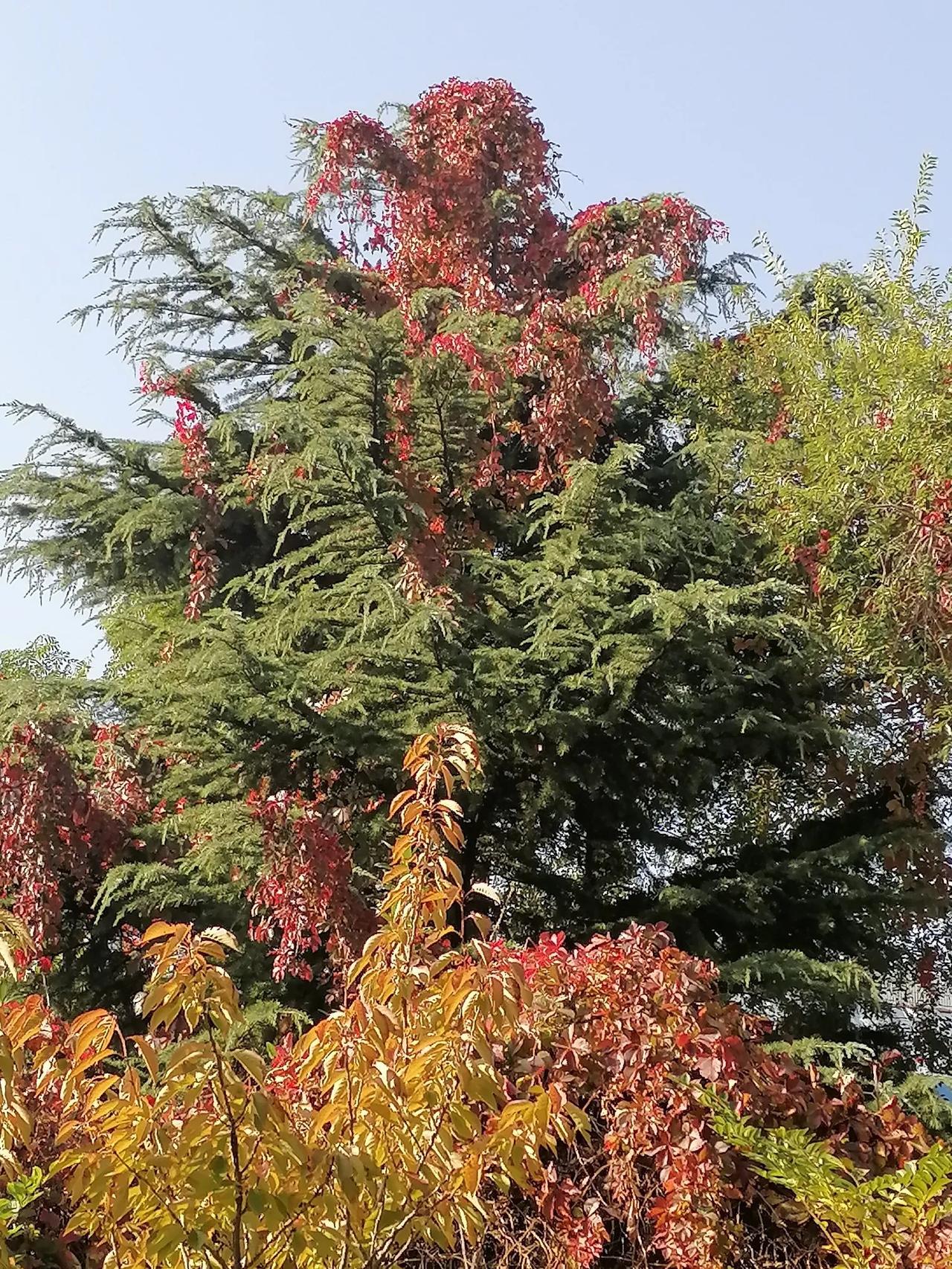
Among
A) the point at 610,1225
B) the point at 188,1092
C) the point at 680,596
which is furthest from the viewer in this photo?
the point at 680,596

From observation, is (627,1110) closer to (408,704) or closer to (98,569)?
(408,704)

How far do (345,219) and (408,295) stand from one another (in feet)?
3.10

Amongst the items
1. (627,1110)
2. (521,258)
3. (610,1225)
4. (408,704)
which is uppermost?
(521,258)

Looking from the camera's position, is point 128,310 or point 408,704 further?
point 128,310

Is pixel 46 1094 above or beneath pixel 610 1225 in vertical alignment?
above

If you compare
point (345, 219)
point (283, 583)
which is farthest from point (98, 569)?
point (345, 219)

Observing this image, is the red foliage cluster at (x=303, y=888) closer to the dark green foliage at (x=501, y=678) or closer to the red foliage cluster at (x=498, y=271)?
the dark green foliage at (x=501, y=678)

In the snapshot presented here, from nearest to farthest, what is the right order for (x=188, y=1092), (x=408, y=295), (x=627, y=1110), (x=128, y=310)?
(x=188, y=1092) < (x=627, y=1110) < (x=128, y=310) < (x=408, y=295)

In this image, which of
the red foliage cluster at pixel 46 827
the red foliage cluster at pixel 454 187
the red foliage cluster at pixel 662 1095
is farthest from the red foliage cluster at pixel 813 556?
the red foliage cluster at pixel 46 827

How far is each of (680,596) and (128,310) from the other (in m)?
4.51

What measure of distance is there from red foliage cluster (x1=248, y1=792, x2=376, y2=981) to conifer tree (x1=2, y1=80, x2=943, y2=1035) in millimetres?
21

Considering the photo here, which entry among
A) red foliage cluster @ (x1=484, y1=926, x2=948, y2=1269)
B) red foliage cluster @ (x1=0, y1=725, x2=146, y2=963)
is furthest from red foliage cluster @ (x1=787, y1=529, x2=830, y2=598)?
red foliage cluster @ (x1=0, y1=725, x2=146, y2=963)

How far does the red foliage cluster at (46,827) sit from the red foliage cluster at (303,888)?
1.14 m

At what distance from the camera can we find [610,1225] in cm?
385
